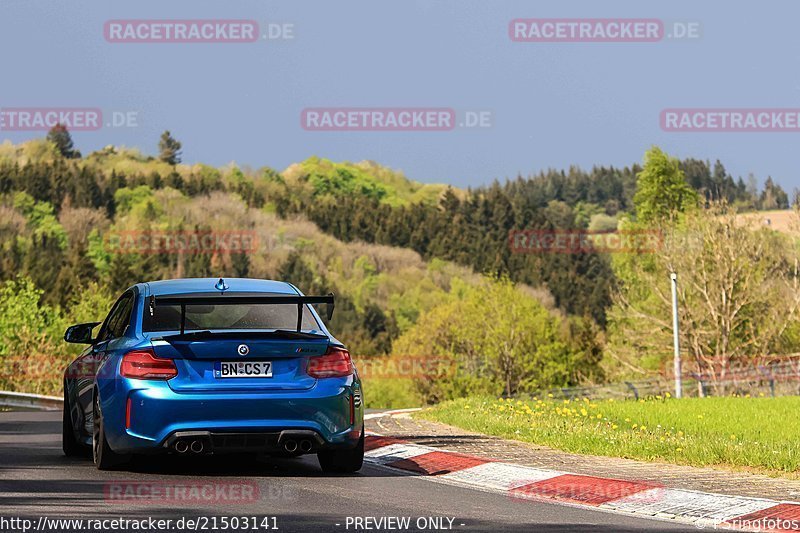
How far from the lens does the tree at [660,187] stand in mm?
104688

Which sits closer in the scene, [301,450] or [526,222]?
[301,450]

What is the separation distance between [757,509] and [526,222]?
169 metres

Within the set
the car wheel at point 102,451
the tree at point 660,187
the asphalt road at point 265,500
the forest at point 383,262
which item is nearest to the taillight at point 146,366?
the car wheel at point 102,451

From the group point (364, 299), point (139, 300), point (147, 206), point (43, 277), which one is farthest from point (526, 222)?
point (139, 300)

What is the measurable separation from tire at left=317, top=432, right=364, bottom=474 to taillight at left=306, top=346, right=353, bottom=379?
2.32 feet

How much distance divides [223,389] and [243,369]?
0.23 m

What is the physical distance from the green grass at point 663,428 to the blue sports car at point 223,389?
300 cm

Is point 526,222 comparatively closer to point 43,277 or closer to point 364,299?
point 364,299

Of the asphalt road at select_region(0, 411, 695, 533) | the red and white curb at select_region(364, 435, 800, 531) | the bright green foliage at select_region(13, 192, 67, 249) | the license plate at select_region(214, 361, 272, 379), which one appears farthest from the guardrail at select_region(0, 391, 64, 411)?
the bright green foliage at select_region(13, 192, 67, 249)

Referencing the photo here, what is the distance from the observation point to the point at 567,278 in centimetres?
14788

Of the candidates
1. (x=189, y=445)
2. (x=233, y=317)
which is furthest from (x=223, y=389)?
(x=233, y=317)

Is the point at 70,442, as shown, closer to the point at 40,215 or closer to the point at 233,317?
the point at 233,317

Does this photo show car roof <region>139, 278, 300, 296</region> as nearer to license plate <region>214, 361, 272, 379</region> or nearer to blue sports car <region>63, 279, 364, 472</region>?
blue sports car <region>63, 279, 364, 472</region>

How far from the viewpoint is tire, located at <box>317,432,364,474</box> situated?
1126 centimetres
